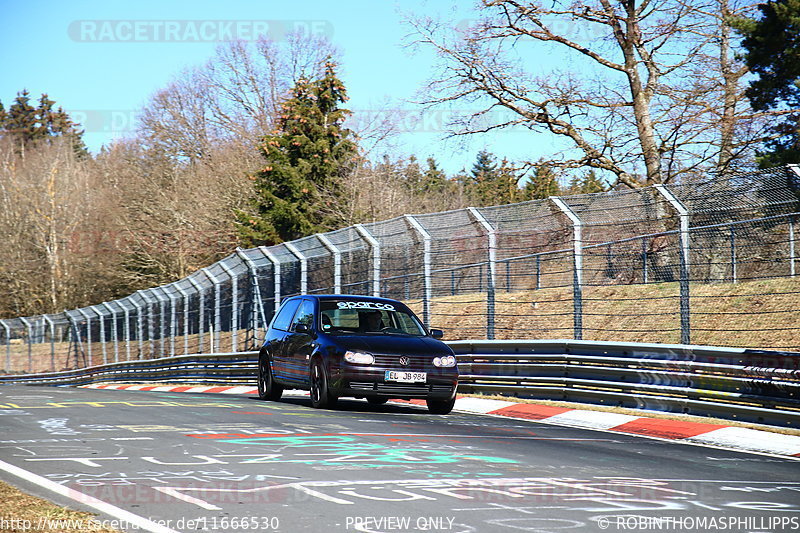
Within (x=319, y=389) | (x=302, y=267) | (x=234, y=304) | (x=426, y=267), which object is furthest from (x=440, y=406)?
(x=234, y=304)

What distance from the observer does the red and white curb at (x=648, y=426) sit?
10.2 meters

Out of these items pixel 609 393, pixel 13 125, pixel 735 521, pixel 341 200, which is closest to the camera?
pixel 735 521

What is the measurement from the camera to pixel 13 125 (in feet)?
367

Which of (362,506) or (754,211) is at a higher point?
(754,211)

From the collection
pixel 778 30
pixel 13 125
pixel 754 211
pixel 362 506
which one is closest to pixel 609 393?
pixel 754 211

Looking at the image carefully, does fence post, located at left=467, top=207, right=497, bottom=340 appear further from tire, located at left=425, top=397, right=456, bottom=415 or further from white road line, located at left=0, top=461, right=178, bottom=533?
white road line, located at left=0, top=461, right=178, bottom=533

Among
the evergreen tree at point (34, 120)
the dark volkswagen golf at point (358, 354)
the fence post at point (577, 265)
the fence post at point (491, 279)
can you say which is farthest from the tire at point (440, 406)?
the evergreen tree at point (34, 120)

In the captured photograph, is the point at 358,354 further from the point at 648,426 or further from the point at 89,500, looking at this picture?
the point at 89,500

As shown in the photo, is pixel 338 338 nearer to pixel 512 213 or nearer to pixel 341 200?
pixel 512 213

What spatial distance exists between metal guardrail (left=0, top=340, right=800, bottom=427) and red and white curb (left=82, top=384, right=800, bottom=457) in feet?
0.97

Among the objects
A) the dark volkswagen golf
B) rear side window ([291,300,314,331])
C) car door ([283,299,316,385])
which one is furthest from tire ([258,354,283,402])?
rear side window ([291,300,314,331])

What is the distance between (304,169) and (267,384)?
3198cm

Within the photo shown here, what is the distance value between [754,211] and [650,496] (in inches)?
324

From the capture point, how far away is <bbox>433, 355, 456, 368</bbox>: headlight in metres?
13.1
